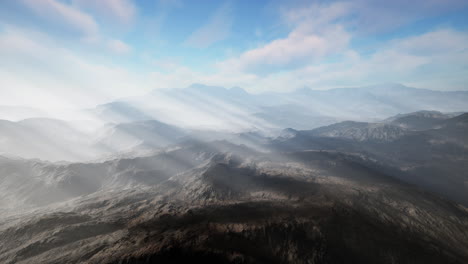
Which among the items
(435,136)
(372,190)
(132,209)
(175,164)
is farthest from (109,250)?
(435,136)

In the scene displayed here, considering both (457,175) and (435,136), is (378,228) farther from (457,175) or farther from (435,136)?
(435,136)

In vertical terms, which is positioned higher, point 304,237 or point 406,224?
point 304,237

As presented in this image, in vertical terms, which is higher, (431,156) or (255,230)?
(431,156)

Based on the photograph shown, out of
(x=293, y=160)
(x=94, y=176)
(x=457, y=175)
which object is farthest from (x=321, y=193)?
(x=457, y=175)

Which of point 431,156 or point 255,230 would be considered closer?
point 255,230

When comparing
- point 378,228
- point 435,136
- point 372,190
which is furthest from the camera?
point 435,136

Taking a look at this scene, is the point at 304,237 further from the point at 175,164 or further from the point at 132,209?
the point at 175,164

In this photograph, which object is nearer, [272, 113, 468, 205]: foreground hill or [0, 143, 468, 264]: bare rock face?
[0, 143, 468, 264]: bare rock face

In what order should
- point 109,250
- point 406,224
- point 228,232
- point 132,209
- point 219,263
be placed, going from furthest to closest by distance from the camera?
point 132,209 < point 406,224 < point 228,232 < point 109,250 < point 219,263

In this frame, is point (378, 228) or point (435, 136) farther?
point (435, 136)

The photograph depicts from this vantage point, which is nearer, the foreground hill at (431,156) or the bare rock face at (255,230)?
the bare rock face at (255,230)
